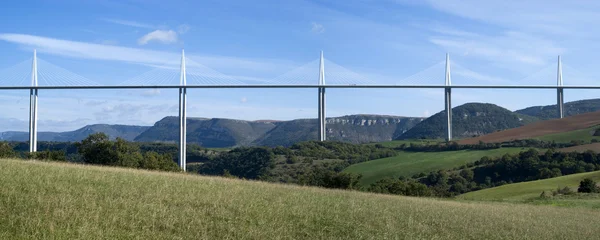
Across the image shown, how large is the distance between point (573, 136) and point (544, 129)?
5.80 meters

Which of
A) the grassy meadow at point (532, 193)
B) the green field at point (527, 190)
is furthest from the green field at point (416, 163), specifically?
the grassy meadow at point (532, 193)

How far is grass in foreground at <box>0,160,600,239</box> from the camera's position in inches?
329

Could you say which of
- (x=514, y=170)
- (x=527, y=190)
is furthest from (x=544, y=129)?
(x=527, y=190)

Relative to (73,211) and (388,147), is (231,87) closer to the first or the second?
(388,147)

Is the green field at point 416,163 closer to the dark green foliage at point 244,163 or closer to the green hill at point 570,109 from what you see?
the dark green foliage at point 244,163

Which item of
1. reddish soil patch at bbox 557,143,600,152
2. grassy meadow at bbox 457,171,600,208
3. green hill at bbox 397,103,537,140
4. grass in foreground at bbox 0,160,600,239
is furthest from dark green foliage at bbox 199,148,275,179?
green hill at bbox 397,103,537,140

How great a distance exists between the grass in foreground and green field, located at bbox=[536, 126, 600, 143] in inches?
2325

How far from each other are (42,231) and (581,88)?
92.1 metres

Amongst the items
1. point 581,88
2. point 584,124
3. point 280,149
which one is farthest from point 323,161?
→ point 581,88

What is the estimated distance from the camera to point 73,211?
29.3 ft

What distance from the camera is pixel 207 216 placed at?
402 inches

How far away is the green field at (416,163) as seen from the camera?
61.1 metres

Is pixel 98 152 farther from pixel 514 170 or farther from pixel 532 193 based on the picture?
pixel 514 170

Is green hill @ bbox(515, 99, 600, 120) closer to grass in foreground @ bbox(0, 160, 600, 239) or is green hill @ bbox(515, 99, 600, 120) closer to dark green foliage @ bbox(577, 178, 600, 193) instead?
dark green foliage @ bbox(577, 178, 600, 193)
